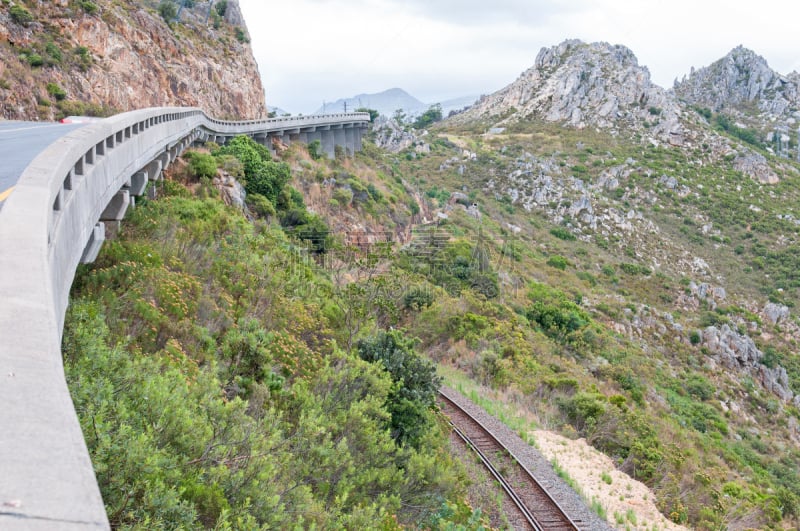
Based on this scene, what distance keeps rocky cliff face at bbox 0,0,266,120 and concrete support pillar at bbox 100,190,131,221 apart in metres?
16.5

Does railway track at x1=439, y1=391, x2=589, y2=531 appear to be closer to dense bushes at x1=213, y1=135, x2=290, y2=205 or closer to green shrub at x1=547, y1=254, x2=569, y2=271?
dense bushes at x1=213, y1=135, x2=290, y2=205

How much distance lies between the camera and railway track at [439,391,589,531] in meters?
9.80

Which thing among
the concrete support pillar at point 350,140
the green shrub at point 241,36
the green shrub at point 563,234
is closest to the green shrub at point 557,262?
the green shrub at point 563,234

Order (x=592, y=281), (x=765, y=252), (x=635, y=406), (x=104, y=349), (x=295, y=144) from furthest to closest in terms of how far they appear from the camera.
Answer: (x=765, y=252) < (x=592, y=281) < (x=295, y=144) < (x=635, y=406) < (x=104, y=349)

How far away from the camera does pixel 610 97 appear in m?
78.6

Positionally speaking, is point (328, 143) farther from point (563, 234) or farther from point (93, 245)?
point (93, 245)

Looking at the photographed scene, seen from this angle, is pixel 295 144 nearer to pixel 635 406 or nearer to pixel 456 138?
pixel 635 406

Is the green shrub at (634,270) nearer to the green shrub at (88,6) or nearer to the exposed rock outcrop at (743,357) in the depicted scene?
the exposed rock outcrop at (743,357)

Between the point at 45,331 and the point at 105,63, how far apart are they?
101ft

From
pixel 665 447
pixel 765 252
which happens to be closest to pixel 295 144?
pixel 665 447

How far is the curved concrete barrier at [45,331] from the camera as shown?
5.85ft

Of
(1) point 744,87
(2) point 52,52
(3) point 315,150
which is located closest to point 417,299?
A: (3) point 315,150

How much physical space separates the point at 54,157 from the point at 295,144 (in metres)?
30.7

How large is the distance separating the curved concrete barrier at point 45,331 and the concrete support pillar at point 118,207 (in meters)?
1.18
